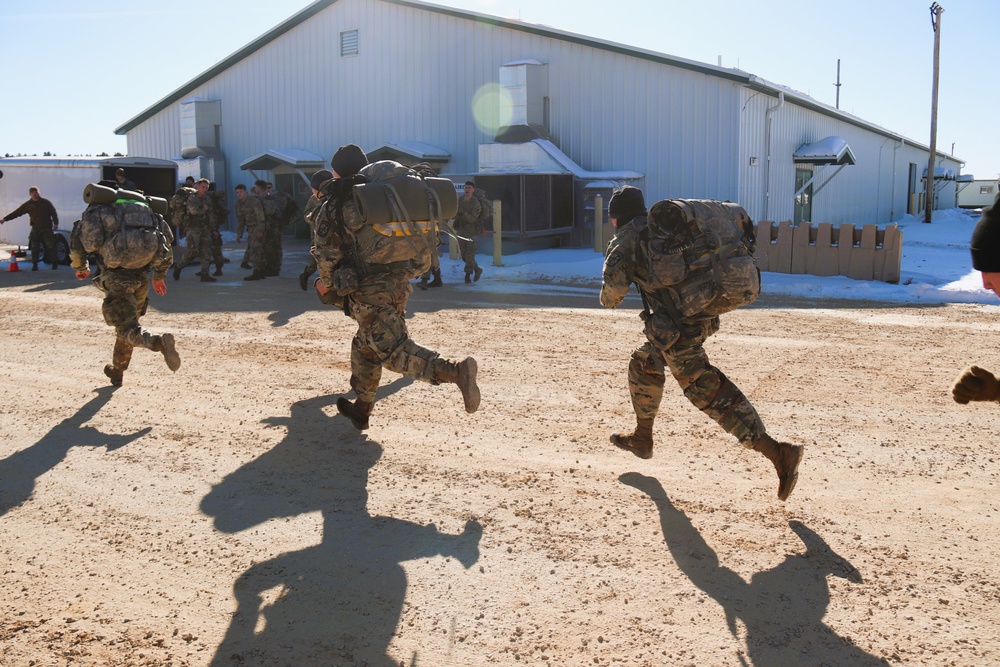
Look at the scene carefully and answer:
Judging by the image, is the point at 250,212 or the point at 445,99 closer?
the point at 250,212

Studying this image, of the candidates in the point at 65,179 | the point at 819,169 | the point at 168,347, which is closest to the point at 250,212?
the point at 65,179

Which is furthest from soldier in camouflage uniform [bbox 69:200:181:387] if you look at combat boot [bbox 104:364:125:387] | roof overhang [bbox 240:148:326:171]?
roof overhang [bbox 240:148:326:171]

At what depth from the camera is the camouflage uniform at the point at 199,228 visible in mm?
14359

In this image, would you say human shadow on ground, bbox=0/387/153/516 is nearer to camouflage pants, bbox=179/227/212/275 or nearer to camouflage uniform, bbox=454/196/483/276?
camouflage uniform, bbox=454/196/483/276

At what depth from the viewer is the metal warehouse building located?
18.8 m

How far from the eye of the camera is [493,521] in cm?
415

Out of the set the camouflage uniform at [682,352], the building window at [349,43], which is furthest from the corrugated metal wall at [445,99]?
the camouflage uniform at [682,352]

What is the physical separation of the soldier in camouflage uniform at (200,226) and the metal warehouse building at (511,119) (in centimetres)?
642

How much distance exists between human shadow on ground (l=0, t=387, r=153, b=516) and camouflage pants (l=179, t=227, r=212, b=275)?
8.59 metres

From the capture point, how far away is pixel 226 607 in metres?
3.36

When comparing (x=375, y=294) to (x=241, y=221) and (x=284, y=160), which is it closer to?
(x=241, y=221)

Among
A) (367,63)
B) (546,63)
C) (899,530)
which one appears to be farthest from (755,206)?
(899,530)

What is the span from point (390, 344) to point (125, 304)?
283 centimetres

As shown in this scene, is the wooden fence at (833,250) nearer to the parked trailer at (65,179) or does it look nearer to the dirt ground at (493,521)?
the dirt ground at (493,521)
